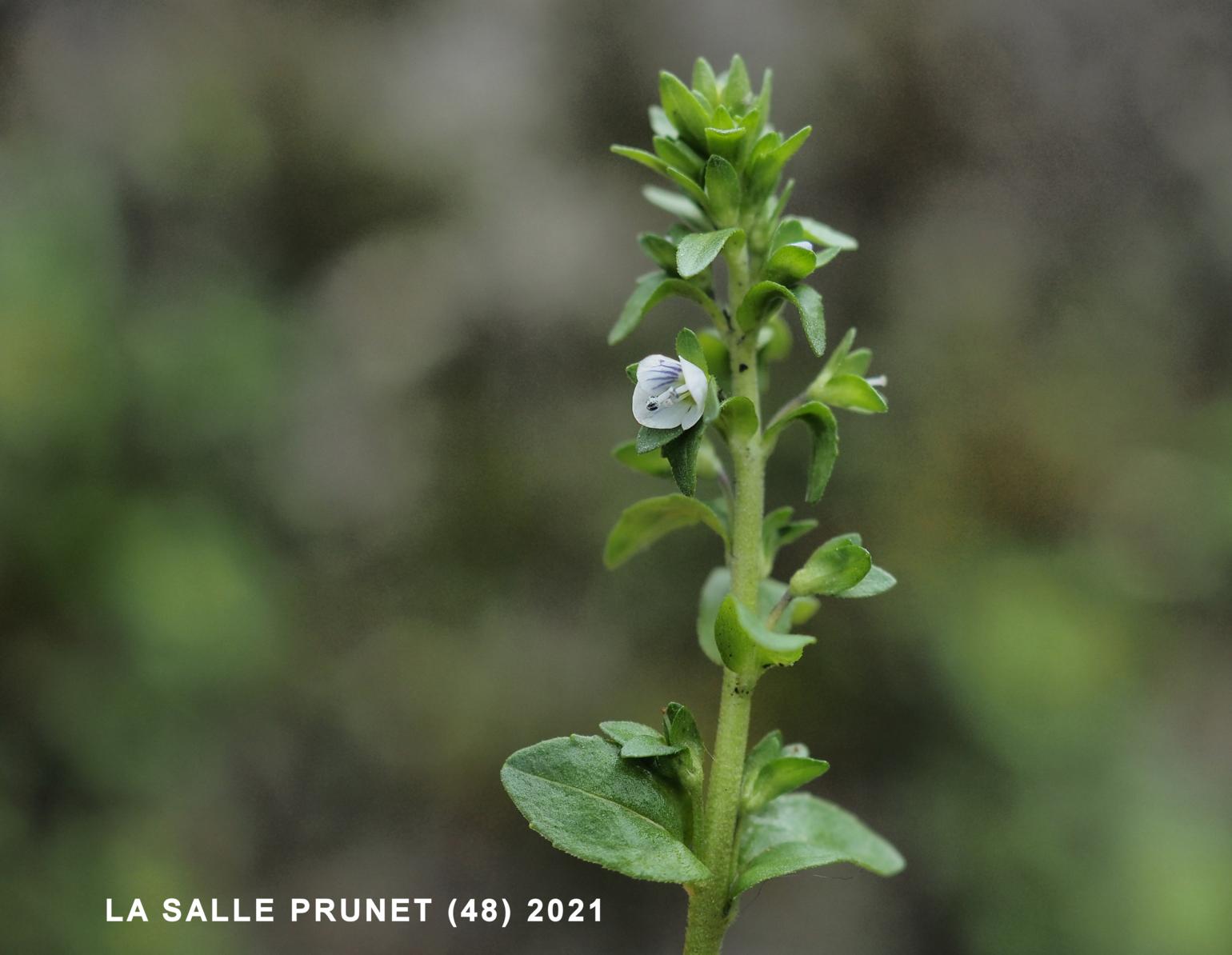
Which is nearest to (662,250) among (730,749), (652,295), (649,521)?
(652,295)

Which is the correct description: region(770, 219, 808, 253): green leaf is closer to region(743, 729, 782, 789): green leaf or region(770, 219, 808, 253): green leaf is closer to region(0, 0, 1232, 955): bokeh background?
region(743, 729, 782, 789): green leaf

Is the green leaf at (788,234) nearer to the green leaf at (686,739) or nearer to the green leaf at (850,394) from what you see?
the green leaf at (850,394)

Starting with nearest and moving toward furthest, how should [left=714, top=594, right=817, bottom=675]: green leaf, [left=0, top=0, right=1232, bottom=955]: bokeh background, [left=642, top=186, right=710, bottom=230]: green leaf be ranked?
[left=714, top=594, right=817, bottom=675]: green leaf, [left=642, top=186, right=710, bottom=230]: green leaf, [left=0, top=0, right=1232, bottom=955]: bokeh background

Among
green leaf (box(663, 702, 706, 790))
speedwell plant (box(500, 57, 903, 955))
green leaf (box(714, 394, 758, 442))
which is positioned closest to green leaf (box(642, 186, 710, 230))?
speedwell plant (box(500, 57, 903, 955))

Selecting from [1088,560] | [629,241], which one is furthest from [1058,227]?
[629,241]

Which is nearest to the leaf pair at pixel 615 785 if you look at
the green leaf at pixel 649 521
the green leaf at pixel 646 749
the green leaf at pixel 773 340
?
the green leaf at pixel 646 749

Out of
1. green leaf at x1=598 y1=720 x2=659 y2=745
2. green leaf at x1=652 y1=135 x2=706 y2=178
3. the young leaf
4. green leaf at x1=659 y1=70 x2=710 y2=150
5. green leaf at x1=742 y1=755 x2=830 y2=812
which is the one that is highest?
green leaf at x1=659 y1=70 x2=710 y2=150

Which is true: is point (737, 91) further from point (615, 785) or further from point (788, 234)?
point (615, 785)
